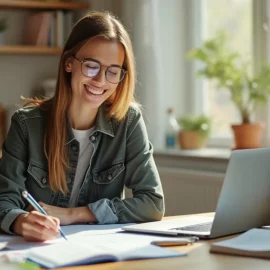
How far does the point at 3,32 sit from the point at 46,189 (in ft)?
7.41

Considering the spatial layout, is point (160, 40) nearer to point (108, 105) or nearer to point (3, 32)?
point (3, 32)

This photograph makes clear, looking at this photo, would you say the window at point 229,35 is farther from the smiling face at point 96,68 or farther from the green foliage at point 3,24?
the smiling face at point 96,68

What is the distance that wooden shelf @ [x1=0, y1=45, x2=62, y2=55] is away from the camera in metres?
4.07

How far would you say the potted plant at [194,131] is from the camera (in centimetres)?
387

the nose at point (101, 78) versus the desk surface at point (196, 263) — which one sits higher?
the nose at point (101, 78)

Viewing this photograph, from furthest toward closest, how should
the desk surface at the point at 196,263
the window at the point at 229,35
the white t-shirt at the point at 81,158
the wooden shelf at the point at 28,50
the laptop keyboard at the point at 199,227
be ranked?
1. the wooden shelf at the point at 28,50
2. the window at the point at 229,35
3. the white t-shirt at the point at 81,158
4. the laptop keyboard at the point at 199,227
5. the desk surface at the point at 196,263

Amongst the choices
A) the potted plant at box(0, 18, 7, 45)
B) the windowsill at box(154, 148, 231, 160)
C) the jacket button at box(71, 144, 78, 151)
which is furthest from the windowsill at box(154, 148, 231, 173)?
the jacket button at box(71, 144, 78, 151)

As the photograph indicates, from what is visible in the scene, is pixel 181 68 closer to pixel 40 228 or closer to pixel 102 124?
pixel 102 124

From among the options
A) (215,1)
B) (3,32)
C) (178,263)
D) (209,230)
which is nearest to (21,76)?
(3,32)

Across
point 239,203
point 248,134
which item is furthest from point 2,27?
point 239,203

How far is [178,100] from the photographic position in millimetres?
4137

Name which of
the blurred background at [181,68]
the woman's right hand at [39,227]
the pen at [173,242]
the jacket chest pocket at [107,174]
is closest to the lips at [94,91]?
the jacket chest pocket at [107,174]

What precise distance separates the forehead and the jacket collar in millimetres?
188

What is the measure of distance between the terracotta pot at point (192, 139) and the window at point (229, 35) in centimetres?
13
